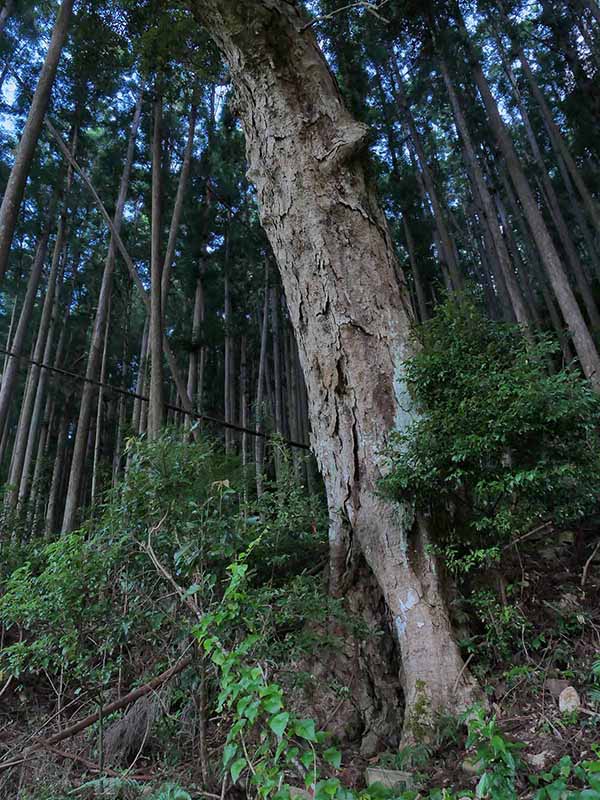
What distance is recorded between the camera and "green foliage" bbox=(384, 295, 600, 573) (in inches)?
81.7

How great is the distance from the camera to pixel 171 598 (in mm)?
2361

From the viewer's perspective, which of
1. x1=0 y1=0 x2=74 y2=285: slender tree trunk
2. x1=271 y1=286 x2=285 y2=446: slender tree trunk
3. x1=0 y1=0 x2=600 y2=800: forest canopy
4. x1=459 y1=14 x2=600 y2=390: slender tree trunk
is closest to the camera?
x1=0 y1=0 x2=600 y2=800: forest canopy

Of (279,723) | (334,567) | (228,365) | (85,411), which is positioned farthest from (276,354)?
(279,723)

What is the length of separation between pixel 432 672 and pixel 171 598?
1.27m

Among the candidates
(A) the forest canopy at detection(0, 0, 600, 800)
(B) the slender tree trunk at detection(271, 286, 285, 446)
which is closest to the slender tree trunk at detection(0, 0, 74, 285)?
(A) the forest canopy at detection(0, 0, 600, 800)

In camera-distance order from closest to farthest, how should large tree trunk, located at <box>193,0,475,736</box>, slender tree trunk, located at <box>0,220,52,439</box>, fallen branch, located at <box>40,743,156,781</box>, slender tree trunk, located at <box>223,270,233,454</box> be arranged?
fallen branch, located at <box>40,743,156,781</box> → large tree trunk, located at <box>193,0,475,736</box> → slender tree trunk, located at <box>0,220,52,439</box> → slender tree trunk, located at <box>223,270,233,454</box>

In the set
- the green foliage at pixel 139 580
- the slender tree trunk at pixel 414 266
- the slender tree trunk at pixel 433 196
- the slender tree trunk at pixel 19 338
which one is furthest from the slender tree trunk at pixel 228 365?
the green foliage at pixel 139 580

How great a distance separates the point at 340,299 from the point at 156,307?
321 centimetres

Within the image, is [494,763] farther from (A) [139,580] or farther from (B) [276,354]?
(B) [276,354]

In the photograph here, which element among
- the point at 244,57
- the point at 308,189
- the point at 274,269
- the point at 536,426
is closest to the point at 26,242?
the point at 274,269

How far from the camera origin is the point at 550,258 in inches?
262

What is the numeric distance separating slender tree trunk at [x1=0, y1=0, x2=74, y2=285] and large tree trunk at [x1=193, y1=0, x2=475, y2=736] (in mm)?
1724

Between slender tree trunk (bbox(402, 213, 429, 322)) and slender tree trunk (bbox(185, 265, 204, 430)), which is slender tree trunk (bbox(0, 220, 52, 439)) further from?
slender tree trunk (bbox(402, 213, 429, 322))

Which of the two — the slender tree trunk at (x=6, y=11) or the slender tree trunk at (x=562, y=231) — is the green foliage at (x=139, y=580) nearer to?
the slender tree trunk at (x=6, y=11)
